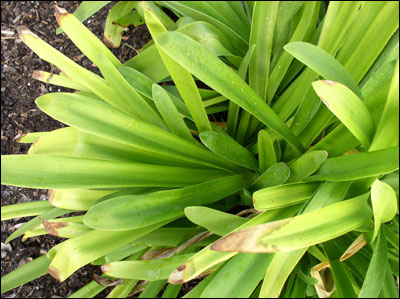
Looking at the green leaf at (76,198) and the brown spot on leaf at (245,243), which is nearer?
the brown spot on leaf at (245,243)

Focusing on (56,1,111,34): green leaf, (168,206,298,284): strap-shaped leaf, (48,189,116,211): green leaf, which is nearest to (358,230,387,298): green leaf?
(168,206,298,284): strap-shaped leaf

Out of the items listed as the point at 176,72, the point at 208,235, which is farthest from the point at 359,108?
the point at 208,235

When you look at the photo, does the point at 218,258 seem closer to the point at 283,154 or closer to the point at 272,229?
the point at 272,229

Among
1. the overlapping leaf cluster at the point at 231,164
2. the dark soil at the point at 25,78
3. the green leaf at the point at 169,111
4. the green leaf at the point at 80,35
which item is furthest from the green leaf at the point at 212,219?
the dark soil at the point at 25,78

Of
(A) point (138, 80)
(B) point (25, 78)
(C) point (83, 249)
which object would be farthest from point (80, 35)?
Answer: (B) point (25, 78)

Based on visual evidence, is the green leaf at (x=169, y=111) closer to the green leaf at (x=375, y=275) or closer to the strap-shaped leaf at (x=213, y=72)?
the strap-shaped leaf at (x=213, y=72)
